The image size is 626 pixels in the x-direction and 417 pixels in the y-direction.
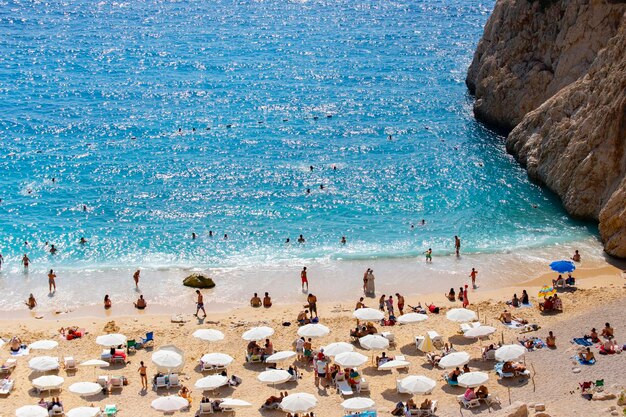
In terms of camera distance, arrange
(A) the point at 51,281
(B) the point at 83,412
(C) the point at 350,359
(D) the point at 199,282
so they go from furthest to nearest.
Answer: (D) the point at 199,282 < (A) the point at 51,281 < (C) the point at 350,359 < (B) the point at 83,412

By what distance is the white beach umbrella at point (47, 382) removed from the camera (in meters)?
34.1

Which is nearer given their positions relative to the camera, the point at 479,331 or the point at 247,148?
the point at 479,331

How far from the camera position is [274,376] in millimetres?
34344

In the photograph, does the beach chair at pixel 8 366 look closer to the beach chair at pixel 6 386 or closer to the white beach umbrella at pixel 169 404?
the beach chair at pixel 6 386

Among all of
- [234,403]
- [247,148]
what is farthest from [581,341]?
[247,148]

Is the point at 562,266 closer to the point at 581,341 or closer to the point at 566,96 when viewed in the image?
the point at 581,341

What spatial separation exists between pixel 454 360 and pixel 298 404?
6602mm

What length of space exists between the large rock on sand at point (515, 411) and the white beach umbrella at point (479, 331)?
6.56 m

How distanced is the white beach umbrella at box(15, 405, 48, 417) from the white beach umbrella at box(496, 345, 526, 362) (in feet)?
54.2

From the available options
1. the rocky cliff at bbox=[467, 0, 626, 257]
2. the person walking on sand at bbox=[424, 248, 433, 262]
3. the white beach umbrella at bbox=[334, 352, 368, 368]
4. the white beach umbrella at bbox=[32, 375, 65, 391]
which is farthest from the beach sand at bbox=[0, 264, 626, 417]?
the rocky cliff at bbox=[467, 0, 626, 257]

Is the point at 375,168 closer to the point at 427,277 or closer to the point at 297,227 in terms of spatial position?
the point at 297,227

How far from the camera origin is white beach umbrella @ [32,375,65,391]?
112 feet

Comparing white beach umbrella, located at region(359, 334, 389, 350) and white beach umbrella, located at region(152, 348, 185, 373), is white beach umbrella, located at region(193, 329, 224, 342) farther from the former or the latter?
white beach umbrella, located at region(359, 334, 389, 350)

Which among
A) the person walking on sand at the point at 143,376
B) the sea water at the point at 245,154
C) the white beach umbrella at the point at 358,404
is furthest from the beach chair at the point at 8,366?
the white beach umbrella at the point at 358,404
